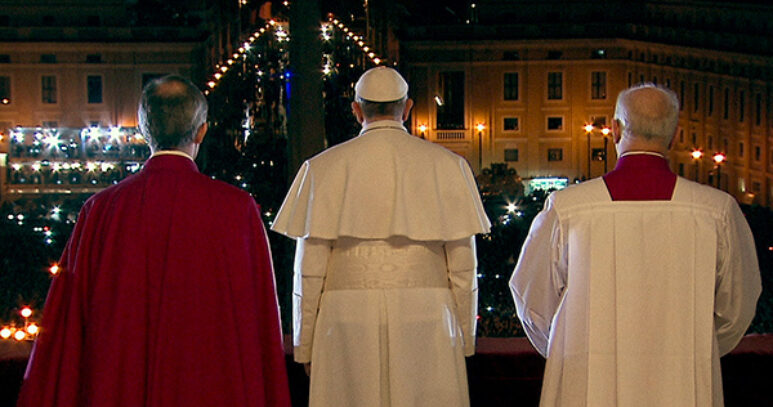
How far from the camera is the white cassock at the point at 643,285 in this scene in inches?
143

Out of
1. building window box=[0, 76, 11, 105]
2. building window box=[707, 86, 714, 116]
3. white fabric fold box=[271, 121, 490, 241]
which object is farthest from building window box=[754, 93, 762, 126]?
white fabric fold box=[271, 121, 490, 241]

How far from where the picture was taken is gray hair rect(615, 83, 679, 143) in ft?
11.7

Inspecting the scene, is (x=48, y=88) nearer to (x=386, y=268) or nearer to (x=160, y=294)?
(x=386, y=268)

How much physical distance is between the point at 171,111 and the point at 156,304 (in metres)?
0.50

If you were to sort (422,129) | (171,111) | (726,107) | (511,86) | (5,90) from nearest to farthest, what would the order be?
(171,111) < (726,107) < (422,129) < (511,86) < (5,90)

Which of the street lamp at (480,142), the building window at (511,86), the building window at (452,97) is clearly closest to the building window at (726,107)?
the building window at (511,86)

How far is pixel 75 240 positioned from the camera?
3.39 metres

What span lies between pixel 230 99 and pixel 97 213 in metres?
6.55

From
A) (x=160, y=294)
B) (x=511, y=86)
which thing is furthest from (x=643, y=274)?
(x=511, y=86)

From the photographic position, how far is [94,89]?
2309 inches

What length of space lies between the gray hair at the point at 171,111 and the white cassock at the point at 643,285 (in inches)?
39.9

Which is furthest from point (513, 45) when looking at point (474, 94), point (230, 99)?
point (230, 99)

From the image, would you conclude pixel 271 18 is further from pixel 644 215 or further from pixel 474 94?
pixel 474 94

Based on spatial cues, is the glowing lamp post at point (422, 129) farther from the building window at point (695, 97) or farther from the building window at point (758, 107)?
the building window at point (758, 107)
